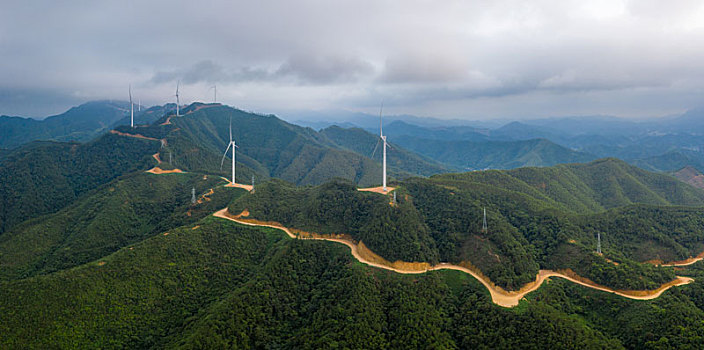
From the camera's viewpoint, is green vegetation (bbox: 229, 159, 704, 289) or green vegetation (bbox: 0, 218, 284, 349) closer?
green vegetation (bbox: 0, 218, 284, 349)

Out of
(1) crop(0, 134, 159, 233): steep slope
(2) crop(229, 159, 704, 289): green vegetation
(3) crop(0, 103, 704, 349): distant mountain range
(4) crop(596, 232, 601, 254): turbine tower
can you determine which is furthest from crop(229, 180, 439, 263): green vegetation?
(1) crop(0, 134, 159, 233): steep slope

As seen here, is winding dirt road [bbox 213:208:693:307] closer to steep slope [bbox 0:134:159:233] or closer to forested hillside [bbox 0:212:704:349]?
forested hillside [bbox 0:212:704:349]

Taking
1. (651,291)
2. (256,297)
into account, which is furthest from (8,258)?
(651,291)

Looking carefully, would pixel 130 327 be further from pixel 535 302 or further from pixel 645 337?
pixel 645 337

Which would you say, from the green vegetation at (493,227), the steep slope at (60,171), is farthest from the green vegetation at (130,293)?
the steep slope at (60,171)

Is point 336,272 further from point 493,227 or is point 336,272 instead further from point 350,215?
point 493,227

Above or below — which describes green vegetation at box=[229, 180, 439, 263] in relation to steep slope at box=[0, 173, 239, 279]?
above

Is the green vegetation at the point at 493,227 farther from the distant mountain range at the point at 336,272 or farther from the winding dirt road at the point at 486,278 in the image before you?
the winding dirt road at the point at 486,278

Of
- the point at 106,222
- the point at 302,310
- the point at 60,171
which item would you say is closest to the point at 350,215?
the point at 302,310
